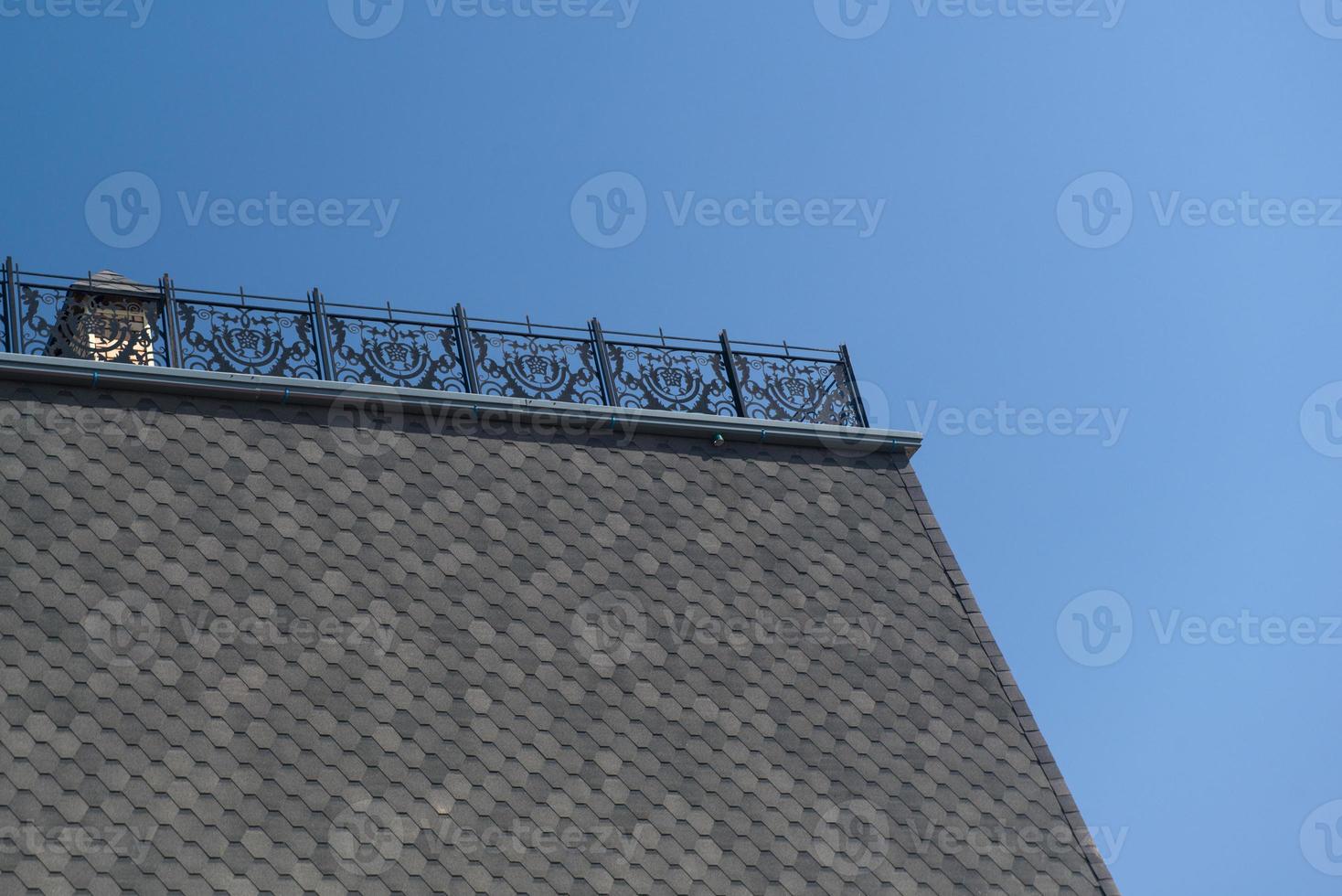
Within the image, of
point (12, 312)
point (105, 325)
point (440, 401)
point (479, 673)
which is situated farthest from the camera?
point (440, 401)

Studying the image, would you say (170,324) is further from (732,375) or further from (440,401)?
(732,375)

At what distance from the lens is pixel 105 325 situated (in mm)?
12188

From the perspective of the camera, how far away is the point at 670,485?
518 inches

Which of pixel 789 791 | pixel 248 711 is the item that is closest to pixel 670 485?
pixel 789 791

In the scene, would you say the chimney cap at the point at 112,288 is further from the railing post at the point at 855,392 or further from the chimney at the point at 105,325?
the railing post at the point at 855,392

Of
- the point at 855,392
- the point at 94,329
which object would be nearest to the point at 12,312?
the point at 94,329

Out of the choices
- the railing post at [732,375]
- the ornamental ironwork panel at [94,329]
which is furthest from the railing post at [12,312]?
the railing post at [732,375]

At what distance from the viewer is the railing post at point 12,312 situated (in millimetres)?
11719

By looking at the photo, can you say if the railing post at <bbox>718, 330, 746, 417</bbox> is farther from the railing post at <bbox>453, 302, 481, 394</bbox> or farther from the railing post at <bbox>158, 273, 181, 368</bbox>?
the railing post at <bbox>158, 273, 181, 368</bbox>

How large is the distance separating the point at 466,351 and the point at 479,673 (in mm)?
2718

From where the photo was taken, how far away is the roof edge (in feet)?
38.4

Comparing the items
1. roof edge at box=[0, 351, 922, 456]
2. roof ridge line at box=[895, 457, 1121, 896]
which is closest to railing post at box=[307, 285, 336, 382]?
roof edge at box=[0, 351, 922, 456]

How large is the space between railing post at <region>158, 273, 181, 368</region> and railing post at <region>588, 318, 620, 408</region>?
122 inches

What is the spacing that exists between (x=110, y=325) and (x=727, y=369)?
4612mm
